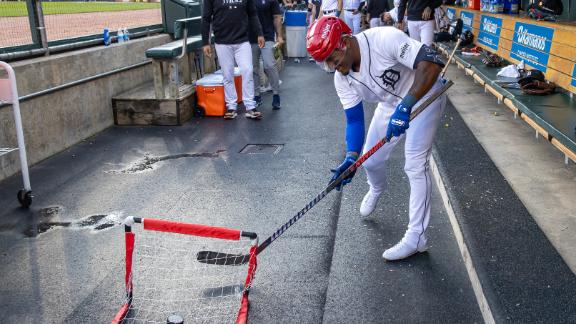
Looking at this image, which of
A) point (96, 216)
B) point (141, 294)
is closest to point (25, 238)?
point (96, 216)

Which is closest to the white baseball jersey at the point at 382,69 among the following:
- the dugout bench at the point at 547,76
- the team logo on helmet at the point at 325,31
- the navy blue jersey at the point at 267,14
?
the team logo on helmet at the point at 325,31


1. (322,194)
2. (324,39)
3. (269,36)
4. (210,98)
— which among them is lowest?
(210,98)

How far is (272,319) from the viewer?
10.9 feet

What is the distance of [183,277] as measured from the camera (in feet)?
12.6

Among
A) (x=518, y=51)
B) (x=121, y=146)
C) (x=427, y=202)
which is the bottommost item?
(x=121, y=146)

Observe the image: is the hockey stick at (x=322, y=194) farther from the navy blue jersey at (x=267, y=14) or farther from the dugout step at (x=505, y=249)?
the navy blue jersey at (x=267, y=14)

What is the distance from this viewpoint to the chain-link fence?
651 centimetres

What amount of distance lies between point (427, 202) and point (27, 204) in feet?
12.1

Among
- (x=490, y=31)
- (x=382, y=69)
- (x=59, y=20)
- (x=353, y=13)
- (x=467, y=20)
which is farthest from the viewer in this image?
(x=353, y=13)

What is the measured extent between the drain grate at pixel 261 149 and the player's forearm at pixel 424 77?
360cm

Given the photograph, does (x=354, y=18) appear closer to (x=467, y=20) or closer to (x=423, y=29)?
(x=467, y=20)

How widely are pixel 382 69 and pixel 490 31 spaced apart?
698 cm

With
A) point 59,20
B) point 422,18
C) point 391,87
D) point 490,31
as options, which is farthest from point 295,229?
point 490,31

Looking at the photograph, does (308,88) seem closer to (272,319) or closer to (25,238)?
(25,238)
